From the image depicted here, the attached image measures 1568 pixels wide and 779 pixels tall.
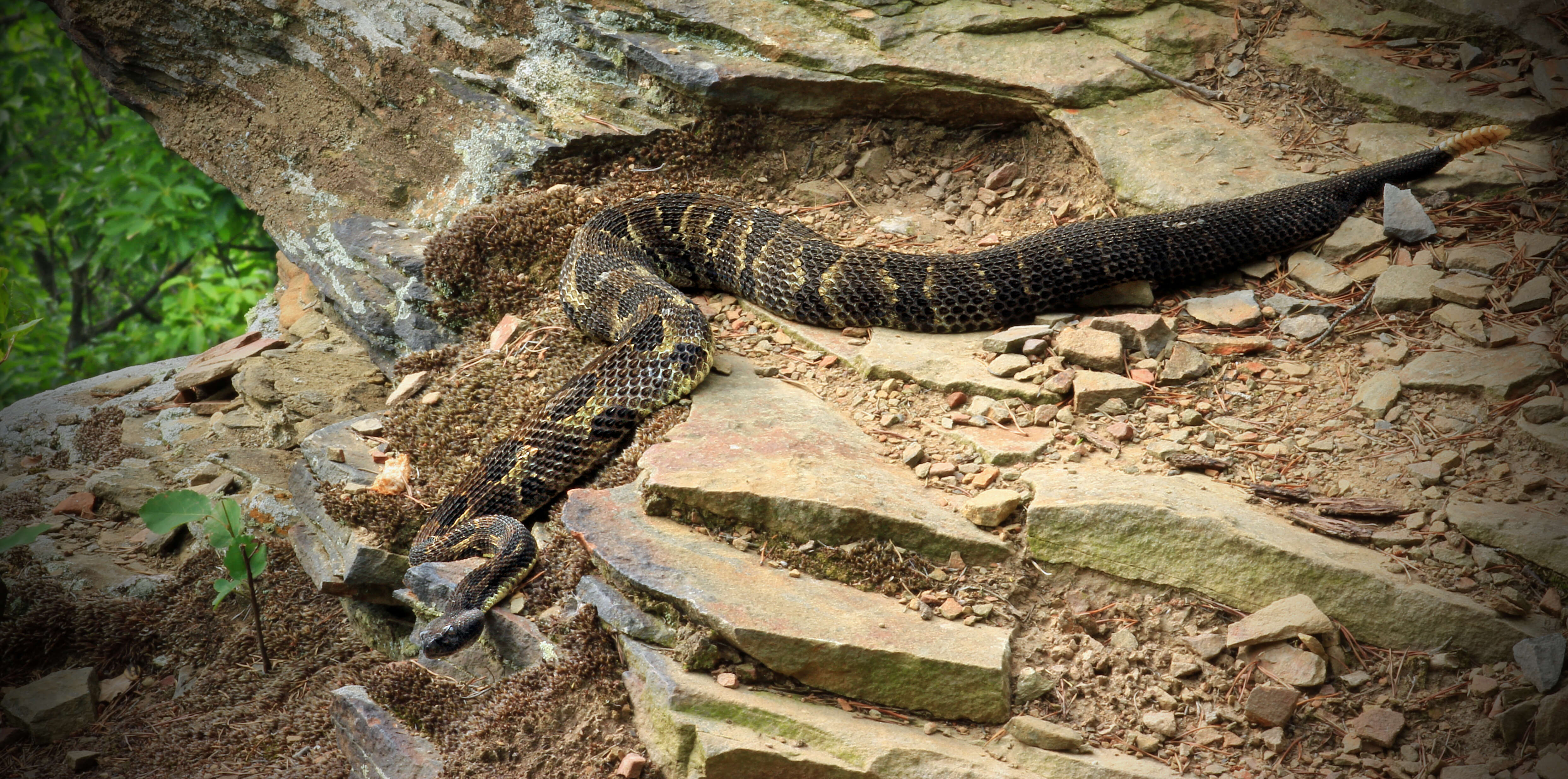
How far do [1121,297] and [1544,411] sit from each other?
257 centimetres

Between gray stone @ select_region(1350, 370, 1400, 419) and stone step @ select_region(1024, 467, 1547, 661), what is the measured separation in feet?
3.15

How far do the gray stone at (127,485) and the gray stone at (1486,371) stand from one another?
8825 mm

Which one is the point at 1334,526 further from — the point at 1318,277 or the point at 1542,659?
the point at 1318,277

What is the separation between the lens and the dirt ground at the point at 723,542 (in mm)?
4352

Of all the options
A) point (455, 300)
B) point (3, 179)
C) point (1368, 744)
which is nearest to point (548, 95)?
point (455, 300)

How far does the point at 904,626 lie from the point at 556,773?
176 cm

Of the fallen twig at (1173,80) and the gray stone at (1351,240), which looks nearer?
the gray stone at (1351,240)

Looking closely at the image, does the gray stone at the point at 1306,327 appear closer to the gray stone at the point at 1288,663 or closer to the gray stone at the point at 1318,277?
the gray stone at the point at 1318,277

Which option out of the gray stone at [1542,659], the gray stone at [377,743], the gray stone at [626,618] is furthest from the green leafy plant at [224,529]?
the gray stone at [1542,659]

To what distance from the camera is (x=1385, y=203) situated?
6469 mm

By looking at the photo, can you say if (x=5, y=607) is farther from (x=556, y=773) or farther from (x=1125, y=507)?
(x=1125, y=507)

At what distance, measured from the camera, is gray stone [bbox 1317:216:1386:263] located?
643 cm

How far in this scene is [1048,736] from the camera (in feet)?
13.5

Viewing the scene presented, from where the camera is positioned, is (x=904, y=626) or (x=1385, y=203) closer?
(x=904, y=626)
